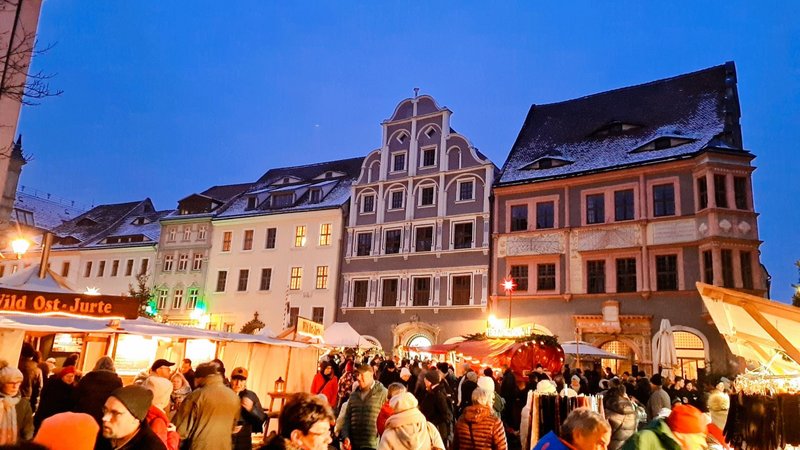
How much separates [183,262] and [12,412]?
117 feet

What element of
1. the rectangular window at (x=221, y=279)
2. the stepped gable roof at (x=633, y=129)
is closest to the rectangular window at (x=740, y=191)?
the stepped gable roof at (x=633, y=129)

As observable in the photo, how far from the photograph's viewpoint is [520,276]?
2789cm

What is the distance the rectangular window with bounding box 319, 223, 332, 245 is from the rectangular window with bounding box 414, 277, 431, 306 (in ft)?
21.8

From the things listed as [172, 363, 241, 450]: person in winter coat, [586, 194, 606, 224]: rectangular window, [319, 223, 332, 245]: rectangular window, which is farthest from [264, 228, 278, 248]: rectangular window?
[172, 363, 241, 450]: person in winter coat

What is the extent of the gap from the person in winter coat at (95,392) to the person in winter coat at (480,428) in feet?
11.5

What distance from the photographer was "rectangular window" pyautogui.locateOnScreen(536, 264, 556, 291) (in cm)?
2709

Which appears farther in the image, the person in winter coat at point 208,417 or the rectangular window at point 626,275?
the rectangular window at point 626,275

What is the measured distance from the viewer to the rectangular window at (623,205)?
26.0m

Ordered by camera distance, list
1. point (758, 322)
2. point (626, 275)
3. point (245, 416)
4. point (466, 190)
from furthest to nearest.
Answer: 1. point (466, 190)
2. point (626, 275)
3. point (758, 322)
4. point (245, 416)

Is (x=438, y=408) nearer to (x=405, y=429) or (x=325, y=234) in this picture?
(x=405, y=429)

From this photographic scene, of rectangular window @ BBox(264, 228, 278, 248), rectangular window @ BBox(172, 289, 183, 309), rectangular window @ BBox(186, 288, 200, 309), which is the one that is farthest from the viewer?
rectangular window @ BBox(172, 289, 183, 309)

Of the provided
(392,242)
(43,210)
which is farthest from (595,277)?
(43,210)

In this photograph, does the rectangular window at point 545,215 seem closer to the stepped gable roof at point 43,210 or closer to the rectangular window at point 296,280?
the rectangular window at point 296,280

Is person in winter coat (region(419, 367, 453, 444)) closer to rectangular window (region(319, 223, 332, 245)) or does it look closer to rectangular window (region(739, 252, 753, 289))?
rectangular window (region(739, 252, 753, 289))
